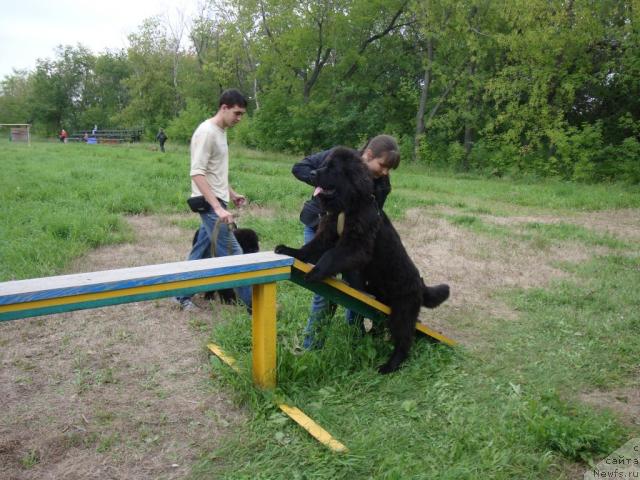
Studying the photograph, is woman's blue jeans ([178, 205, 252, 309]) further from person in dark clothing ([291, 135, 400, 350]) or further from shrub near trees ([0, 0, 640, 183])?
shrub near trees ([0, 0, 640, 183])

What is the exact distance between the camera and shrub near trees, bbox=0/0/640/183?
18.7 meters

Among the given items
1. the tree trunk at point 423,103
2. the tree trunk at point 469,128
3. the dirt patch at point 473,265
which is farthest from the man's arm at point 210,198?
the tree trunk at point 423,103

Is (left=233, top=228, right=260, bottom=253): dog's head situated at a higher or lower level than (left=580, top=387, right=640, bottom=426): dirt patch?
Answer: higher

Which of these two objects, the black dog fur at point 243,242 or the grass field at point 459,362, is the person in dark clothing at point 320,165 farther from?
the black dog fur at point 243,242

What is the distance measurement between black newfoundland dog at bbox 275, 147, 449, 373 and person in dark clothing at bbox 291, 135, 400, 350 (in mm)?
167

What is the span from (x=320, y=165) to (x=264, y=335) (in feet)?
3.98

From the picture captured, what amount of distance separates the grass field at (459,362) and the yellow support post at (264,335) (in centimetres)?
9

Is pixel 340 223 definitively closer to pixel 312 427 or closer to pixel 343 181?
pixel 343 181

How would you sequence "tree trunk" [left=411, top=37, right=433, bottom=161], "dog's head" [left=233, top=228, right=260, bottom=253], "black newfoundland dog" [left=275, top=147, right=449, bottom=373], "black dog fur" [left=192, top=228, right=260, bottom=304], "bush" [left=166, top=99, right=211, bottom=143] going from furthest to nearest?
"bush" [left=166, top=99, right=211, bottom=143]
"tree trunk" [left=411, top=37, right=433, bottom=161]
"dog's head" [left=233, top=228, right=260, bottom=253]
"black dog fur" [left=192, top=228, right=260, bottom=304]
"black newfoundland dog" [left=275, top=147, right=449, bottom=373]

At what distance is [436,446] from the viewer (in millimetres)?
2744

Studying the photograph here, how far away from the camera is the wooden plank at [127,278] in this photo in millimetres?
2361

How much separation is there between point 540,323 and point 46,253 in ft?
17.5

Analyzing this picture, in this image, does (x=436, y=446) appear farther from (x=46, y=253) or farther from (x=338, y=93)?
(x=338, y=93)

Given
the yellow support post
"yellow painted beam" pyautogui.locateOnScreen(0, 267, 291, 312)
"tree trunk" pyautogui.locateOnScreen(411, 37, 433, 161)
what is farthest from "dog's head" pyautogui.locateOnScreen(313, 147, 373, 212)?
"tree trunk" pyautogui.locateOnScreen(411, 37, 433, 161)
